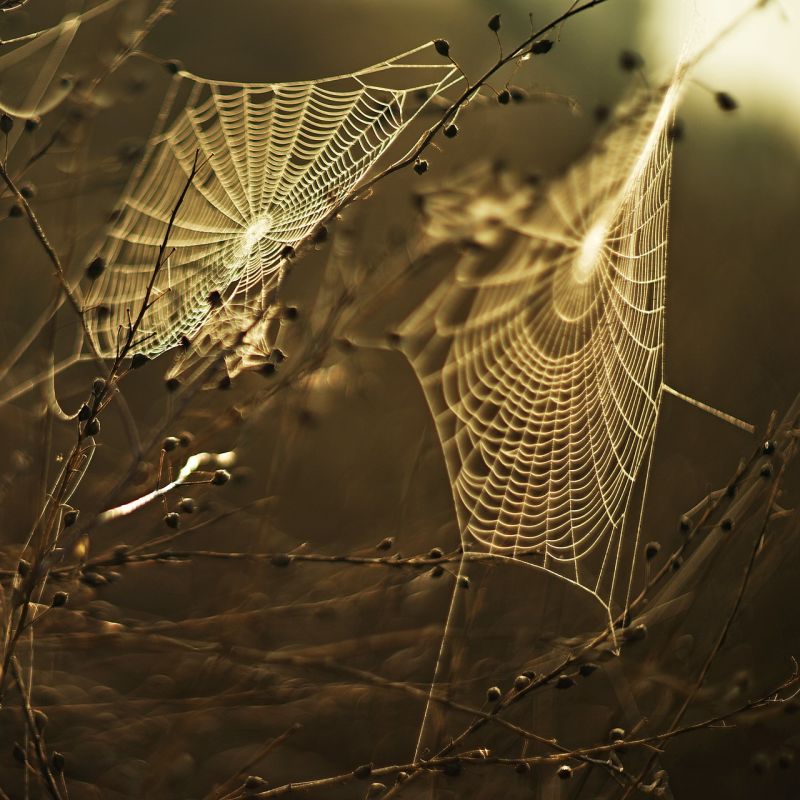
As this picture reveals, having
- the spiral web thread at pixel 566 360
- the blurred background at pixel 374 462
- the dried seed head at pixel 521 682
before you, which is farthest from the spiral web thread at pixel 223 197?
the dried seed head at pixel 521 682

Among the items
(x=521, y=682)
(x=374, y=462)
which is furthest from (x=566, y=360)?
(x=521, y=682)

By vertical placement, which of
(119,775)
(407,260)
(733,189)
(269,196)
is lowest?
(119,775)

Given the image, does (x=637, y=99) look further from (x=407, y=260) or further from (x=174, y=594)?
(x=174, y=594)

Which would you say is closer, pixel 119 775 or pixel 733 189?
pixel 119 775

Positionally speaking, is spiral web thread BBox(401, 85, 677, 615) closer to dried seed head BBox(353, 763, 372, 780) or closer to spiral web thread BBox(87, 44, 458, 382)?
spiral web thread BBox(87, 44, 458, 382)

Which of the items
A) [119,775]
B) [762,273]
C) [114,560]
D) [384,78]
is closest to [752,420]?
[762,273]

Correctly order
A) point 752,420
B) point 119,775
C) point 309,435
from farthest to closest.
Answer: point 309,435, point 752,420, point 119,775
